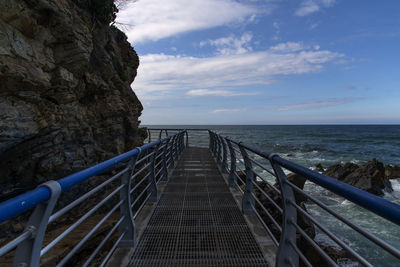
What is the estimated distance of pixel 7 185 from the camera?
5.84 meters

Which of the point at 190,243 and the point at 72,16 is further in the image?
the point at 72,16

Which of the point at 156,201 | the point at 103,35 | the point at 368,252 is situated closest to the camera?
the point at 156,201

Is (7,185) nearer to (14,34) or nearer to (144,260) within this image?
(14,34)

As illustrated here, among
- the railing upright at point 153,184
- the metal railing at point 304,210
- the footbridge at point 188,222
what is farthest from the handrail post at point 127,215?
the metal railing at point 304,210

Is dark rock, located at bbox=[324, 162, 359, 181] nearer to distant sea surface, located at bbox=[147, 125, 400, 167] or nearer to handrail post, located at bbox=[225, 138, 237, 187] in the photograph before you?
distant sea surface, located at bbox=[147, 125, 400, 167]

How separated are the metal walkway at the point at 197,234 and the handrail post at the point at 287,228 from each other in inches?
17.3

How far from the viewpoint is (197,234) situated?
9.46ft

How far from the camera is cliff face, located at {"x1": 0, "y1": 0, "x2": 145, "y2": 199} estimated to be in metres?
5.60

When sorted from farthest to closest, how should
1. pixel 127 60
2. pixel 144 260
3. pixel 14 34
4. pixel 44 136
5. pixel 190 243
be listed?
pixel 127 60, pixel 44 136, pixel 14 34, pixel 190 243, pixel 144 260

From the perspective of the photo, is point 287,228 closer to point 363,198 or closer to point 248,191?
point 363,198

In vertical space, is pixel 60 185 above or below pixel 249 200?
above

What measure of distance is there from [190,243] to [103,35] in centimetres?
1175

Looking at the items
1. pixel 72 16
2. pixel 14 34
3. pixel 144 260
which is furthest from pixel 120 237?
pixel 72 16

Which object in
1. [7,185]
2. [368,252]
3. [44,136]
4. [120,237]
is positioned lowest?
[368,252]
